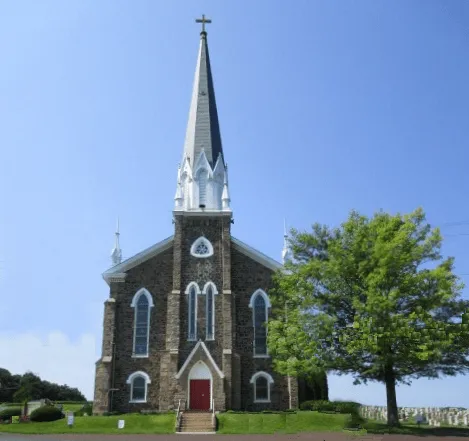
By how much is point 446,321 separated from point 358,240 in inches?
224

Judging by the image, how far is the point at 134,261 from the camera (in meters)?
35.7

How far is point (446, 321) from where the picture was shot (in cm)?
2691

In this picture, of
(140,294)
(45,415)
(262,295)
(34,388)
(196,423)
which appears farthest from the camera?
(34,388)

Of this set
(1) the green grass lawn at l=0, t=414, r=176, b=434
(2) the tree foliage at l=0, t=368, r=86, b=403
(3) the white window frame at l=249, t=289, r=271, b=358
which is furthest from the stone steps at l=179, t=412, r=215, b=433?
(2) the tree foliage at l=0, t=368, r=86, b=403

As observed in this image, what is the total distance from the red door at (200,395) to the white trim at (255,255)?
8.29 m

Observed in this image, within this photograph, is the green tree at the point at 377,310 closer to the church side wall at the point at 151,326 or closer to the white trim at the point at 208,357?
the white trim at the point at 208,357

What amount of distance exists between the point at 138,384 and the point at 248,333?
23.9 ft

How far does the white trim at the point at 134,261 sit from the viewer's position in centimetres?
3519

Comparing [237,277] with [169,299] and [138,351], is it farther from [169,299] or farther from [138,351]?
[138,351]

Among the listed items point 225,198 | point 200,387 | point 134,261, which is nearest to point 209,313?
point 200,387

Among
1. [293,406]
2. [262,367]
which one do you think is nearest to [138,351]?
[262,367]

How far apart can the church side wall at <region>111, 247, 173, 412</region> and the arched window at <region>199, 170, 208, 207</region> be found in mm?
3969

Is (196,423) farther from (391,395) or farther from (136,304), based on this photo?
(391,395)

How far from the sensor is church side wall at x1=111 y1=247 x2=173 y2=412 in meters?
33.1
